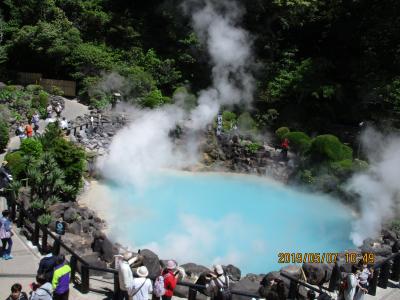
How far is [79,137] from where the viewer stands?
66.5 ft

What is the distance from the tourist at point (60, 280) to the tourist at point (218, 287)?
210 cm

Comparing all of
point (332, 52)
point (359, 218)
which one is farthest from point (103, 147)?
point (332, 52)

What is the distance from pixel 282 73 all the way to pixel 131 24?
10274 millimetres

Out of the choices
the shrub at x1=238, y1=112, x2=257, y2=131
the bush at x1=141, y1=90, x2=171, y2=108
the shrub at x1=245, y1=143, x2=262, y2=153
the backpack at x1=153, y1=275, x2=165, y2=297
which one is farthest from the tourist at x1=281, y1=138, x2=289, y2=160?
the backpack at x1=153, y1=275, x2=165, y2=297

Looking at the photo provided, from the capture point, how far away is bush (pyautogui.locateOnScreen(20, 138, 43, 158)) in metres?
15.0

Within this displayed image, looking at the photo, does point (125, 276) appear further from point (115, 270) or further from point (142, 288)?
point (115, 270)

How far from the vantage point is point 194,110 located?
78.9 feet

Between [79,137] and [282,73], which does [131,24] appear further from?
[79,137]

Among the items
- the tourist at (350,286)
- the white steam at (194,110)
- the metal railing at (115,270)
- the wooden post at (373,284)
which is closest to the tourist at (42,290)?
the metal railing at (115,270)

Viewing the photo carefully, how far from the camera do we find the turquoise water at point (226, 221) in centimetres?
1305

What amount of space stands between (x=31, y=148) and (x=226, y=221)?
6.26 metres

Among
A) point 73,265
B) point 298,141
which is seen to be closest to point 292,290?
point 73,265

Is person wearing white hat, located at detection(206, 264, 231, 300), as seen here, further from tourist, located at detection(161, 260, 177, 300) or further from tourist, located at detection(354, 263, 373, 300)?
tourist, located at detection(354, 263, 373, 300)
